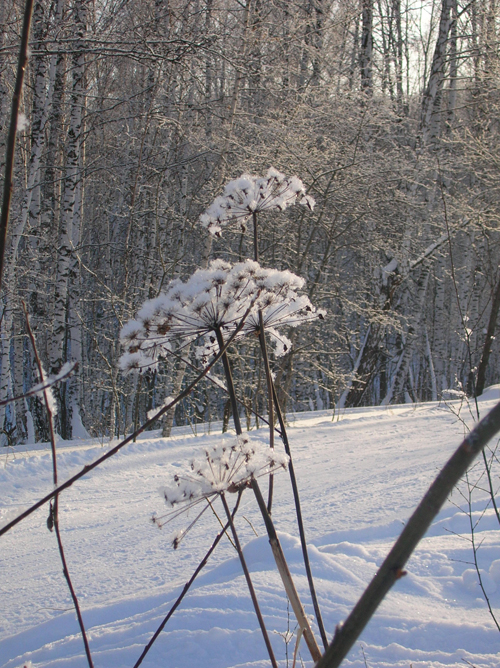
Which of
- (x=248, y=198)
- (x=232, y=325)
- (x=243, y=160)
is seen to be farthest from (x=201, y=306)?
(x=243, y=160)

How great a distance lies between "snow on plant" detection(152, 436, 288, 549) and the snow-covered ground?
0.91 ft

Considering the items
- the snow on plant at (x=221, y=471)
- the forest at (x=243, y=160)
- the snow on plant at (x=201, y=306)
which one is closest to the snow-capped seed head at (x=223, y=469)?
the snow on plant at (x=221, y=471)

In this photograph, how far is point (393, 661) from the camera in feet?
3.92

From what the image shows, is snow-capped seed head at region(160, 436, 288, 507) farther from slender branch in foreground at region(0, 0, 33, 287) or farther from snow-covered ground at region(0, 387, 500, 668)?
slender branch in foreground at region(0, 0, 33, 287)

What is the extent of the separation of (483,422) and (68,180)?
880 cm

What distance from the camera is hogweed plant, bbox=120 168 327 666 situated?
839 millimetres

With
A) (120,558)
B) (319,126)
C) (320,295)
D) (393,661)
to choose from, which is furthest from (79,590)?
(319,126)

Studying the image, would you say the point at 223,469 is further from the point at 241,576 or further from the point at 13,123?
the point at 241,576

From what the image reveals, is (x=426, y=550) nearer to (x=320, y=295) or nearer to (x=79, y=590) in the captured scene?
(x=79, y=590)

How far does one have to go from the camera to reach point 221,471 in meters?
0.89

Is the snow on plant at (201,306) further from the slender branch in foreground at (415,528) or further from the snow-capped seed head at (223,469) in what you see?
the slender branch in foreground at (415,528)

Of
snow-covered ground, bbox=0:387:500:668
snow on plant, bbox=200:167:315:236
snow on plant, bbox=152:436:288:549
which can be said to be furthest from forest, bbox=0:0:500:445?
snow on plant, bbox=152:436:288:549

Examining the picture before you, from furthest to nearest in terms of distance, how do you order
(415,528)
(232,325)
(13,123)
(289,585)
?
(232,325), (289,585), (13,123), (415,528)

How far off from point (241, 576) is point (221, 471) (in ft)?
3.44
